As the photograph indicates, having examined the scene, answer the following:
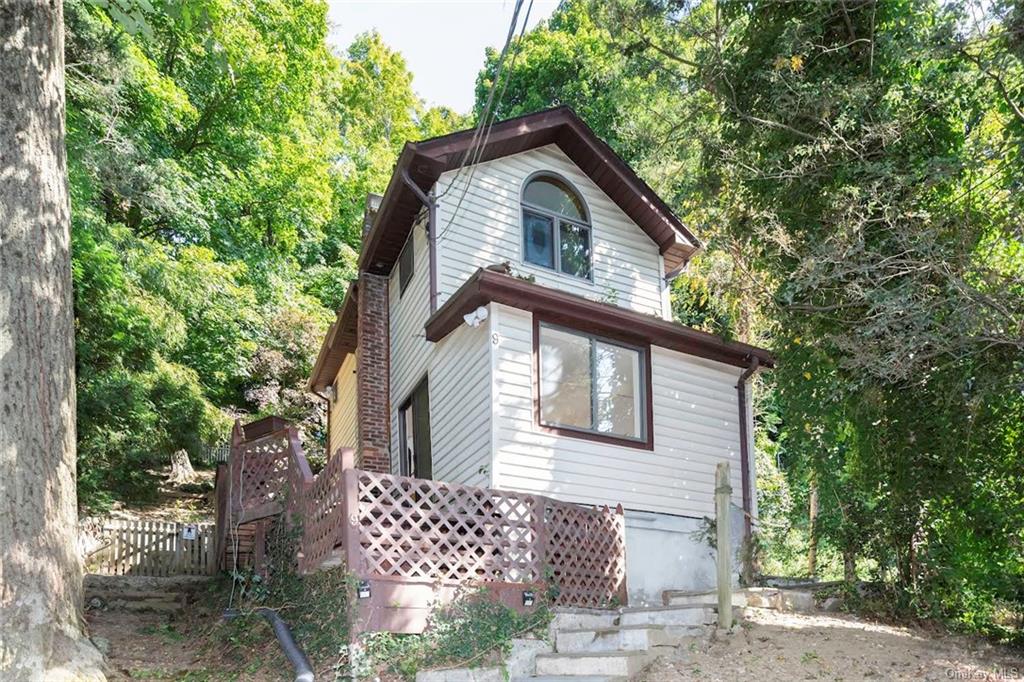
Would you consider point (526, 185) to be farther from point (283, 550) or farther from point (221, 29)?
point (221, 29)

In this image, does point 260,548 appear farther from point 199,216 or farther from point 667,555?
point 199,216

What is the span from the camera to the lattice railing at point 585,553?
959 cm

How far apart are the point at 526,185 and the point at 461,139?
1.32m

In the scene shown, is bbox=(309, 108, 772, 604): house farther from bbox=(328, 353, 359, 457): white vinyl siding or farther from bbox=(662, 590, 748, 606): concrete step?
bbox=(328, 353, 359, 457): white vinyl siding

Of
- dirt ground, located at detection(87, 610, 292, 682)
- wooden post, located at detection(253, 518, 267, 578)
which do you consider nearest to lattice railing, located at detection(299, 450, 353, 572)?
dirt ground, located at detection(87, 610, 292, 682)

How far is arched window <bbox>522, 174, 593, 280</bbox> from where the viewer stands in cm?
1324

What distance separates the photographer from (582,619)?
925 centimetres

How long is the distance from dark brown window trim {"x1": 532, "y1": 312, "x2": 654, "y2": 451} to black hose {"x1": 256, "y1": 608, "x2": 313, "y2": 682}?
146 inches

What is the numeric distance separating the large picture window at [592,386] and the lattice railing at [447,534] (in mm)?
1911

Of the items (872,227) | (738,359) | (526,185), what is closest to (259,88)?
(526,185)

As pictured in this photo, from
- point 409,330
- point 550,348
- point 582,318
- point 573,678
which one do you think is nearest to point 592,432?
point 550,348

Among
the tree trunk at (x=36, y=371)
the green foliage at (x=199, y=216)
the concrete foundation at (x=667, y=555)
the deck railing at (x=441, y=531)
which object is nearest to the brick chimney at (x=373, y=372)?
the deck railing at (x=441, y=531)

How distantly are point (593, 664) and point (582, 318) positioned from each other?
15.4 feet

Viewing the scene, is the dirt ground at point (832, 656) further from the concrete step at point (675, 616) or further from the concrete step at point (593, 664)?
the concrete step at point (675, 616)
